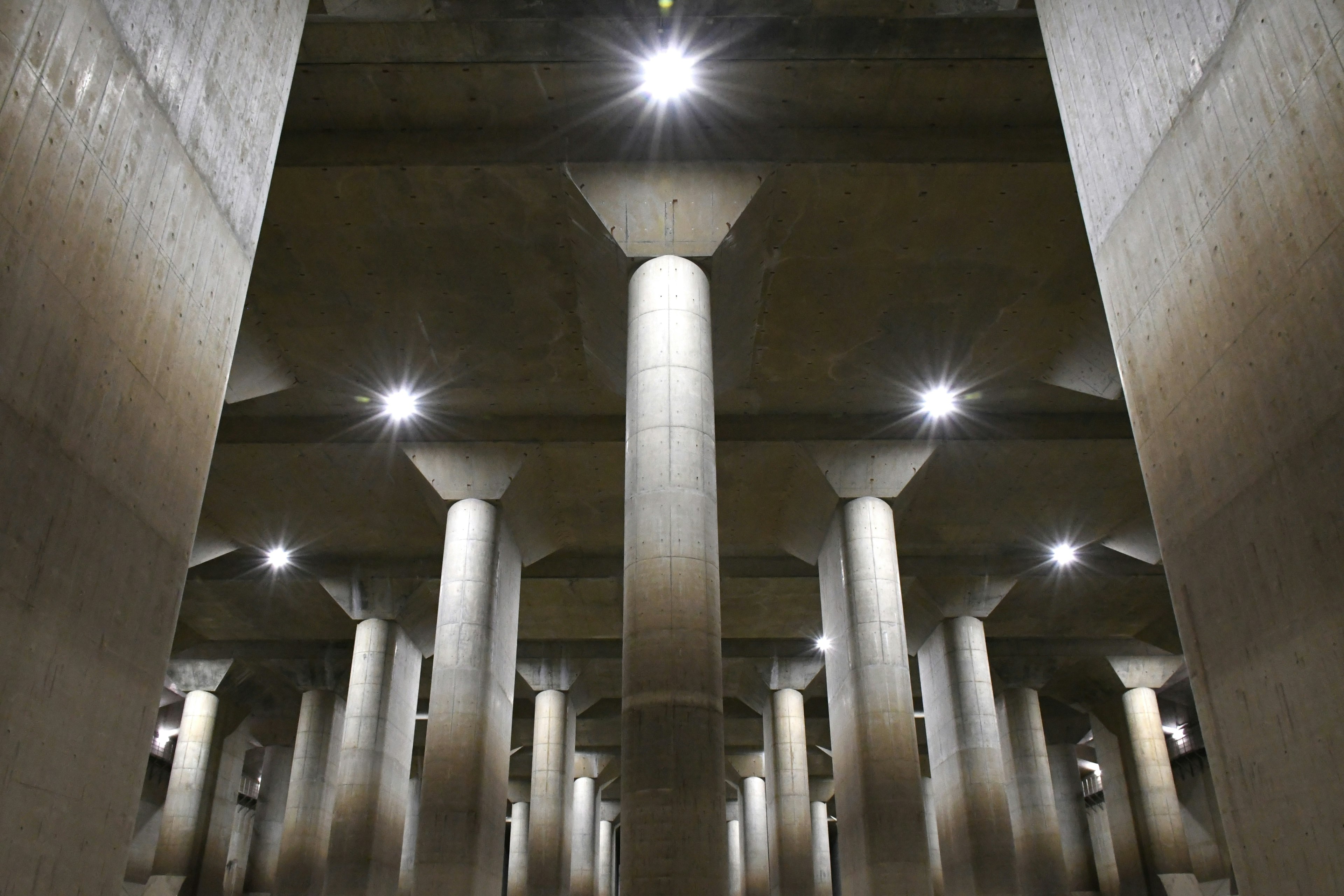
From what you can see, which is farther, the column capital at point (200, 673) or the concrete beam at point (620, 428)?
the column capital at point (200, 673)

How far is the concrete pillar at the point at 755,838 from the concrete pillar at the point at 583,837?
7001 millimetres

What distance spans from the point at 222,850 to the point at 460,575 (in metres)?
23.8

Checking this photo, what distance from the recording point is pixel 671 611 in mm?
10930

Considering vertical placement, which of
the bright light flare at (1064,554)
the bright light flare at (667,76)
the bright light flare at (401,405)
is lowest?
the bright light flare at (1064,554)

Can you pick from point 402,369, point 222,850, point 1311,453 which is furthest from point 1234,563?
point 222,850

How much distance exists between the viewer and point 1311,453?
5.84 metres

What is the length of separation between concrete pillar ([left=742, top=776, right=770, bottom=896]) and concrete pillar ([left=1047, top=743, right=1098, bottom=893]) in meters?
12.3

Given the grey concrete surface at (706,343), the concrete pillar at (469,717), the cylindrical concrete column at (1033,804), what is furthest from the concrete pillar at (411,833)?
the cylindrical concrete column at (1033,804)

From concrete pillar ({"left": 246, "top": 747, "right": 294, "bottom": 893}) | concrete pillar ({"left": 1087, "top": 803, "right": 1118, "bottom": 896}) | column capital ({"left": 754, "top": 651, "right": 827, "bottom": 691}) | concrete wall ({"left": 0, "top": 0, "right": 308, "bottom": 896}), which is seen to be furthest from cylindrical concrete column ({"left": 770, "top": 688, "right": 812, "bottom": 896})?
concrete wall ({"left": 0, "top": 0, "right": 308, "bottom": 896})

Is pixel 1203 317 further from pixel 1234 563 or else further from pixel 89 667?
pixel 89 667

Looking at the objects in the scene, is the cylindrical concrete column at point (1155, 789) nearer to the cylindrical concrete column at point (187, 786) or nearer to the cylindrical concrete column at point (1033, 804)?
the cylindrical concrete column at point (1033, 804)

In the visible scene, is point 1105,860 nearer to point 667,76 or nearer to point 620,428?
point 620,428

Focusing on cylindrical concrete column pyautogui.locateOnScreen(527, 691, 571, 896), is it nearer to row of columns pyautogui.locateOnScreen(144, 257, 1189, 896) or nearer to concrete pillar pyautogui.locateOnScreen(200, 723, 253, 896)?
row of columns pyautogui.locateOnScreen(144, 257, 1189, 896)

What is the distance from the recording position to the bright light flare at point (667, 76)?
12.9 m
